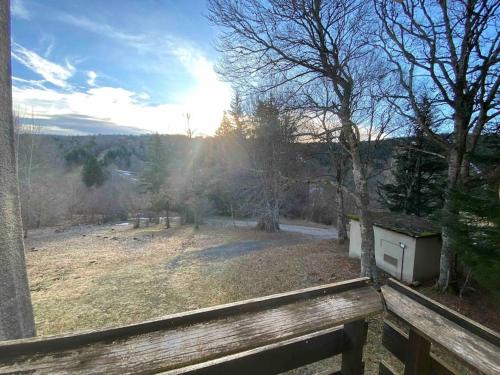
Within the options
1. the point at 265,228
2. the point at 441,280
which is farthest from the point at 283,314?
the point at 265,228

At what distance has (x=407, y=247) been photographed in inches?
353

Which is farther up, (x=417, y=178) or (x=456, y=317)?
(x=417, y=178)

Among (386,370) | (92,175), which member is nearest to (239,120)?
(386,370)

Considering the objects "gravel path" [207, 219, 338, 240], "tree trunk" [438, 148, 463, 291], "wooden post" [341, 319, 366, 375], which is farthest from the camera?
"gravel path" [207, 219, 338, 240]

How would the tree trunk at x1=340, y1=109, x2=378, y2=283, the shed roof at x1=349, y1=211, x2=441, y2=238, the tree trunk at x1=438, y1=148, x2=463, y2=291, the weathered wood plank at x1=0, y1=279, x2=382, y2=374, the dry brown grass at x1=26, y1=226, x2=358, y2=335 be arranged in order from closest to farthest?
the weathered wood plank at x1=0, y1=279, x2=382, y2=374, the dry brown grass at x1=26, y1=226, x2=358, y2=335, the tree trunk at x1=438, y1=148, x2=463, y2=291, the tree trunk at x1=340, y1=109, x2=378, y2=283, the shed roof at x1=349, y1=211, x2=441, y2=238

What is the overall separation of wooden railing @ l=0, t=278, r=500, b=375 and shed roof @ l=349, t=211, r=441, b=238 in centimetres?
903

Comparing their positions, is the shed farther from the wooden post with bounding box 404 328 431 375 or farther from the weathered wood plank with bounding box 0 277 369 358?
the weathered wood plank with bounding box 0 277 369 358

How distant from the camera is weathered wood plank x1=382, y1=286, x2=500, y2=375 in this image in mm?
876

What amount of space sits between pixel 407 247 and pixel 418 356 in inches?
367

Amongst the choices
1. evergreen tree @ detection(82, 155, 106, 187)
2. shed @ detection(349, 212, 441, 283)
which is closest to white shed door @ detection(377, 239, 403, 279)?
shed @ detection(349, 212, 441, 283)

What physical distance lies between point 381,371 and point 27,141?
86.2ft

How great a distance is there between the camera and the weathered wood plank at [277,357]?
101 cm

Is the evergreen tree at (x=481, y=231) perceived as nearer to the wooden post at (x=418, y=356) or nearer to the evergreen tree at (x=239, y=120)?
the wooden post at (x=418, y=356)

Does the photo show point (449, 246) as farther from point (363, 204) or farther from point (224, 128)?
point (224, 128)
